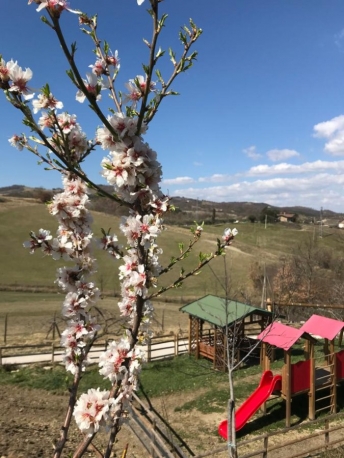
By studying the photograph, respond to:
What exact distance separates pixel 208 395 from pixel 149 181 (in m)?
11.4

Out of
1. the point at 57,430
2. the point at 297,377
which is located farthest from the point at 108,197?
the point at 297,377

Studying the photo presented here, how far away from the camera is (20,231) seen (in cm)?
4828

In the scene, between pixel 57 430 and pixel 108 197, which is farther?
pixel 57 430

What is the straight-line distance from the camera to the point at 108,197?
2.30 meters

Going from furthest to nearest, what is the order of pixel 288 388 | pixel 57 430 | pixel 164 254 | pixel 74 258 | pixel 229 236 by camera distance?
pixel 164 254 → pixel 288 388 → pixel 57 430 → pixel 229 236 → pixel 74 258

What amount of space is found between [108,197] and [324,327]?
1133 centimetres

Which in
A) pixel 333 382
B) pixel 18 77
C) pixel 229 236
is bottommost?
pixel 333 382

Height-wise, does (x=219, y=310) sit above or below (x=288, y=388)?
above

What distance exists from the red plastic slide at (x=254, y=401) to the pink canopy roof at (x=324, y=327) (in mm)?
1705

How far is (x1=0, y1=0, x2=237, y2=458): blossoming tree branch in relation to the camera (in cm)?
222

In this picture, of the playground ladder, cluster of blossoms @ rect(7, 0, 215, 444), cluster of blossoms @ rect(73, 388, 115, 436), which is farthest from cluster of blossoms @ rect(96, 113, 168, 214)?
the playground ladder

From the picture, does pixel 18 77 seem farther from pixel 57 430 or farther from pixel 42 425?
pixel 42 425

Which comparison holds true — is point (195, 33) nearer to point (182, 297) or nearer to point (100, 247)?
point (100, 247)

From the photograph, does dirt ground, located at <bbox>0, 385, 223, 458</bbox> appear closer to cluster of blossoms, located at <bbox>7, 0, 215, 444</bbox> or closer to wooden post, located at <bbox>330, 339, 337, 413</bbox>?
wooden post, located at <bbox>330, 339, 337, 413</bbox>
